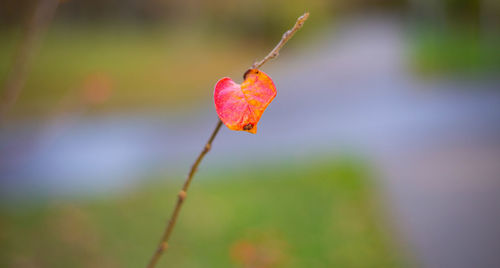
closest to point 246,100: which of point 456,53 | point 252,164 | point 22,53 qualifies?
point 22,53

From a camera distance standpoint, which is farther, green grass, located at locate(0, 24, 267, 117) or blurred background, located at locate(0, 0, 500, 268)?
green grass, located at locate(0, 24, 267, 117)

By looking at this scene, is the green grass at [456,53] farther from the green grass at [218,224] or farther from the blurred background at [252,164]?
the green grass at [218,224]

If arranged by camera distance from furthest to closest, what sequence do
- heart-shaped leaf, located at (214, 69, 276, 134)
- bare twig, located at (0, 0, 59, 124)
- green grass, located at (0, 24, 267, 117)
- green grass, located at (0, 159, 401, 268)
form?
green grass, located at (0, 24, 267, 117), green grass, located at (0, 159, 401, 268), bare twig, located at (0, 0, 59, 124), heart-shaped leaf, located at (214, 69, 276, 134)

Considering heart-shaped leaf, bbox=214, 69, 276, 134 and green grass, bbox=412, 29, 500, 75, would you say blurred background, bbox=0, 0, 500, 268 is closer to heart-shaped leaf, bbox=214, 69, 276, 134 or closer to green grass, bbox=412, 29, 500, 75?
green grass, bbox=412, 29, 500, 75

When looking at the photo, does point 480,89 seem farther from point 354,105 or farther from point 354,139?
point 354,139

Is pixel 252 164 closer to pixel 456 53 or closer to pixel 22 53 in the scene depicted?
pixel 22 53

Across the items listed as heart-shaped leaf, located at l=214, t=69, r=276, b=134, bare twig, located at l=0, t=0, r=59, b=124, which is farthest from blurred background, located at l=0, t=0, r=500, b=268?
heart-shaped leaf, located at l=214, t=69, r=276, b=134
